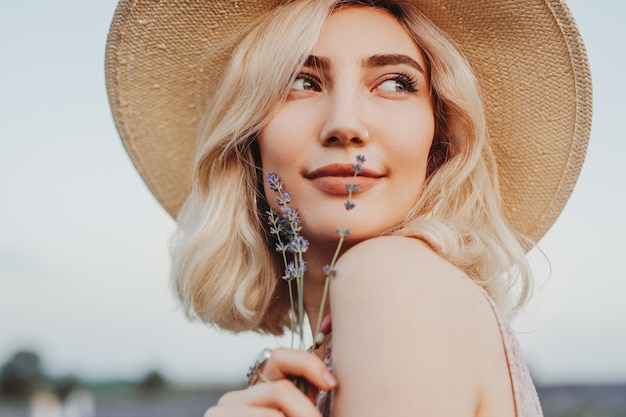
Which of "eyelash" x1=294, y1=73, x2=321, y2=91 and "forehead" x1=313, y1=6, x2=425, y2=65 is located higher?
"forehead" x1=313, y1=6, x2=425, y2=65

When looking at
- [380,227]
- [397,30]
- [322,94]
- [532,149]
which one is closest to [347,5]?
[397,30]

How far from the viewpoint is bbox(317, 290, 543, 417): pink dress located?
1.77 m

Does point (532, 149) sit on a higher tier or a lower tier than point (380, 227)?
higher

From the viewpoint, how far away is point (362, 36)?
7.59 feet

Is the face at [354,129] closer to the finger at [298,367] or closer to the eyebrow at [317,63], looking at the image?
the eyebrow at [317,63]

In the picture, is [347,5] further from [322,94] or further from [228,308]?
[228,308]

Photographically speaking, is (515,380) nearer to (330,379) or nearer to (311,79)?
(330,379)

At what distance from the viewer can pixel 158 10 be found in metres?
2.85

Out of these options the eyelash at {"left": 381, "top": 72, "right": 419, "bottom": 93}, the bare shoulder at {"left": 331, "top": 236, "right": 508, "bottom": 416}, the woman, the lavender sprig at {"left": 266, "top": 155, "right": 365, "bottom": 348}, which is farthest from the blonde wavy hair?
the bare shoulder at {"left": 331, "top": 236, "right": 508, "bottom": 416}

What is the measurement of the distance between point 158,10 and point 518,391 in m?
1.94

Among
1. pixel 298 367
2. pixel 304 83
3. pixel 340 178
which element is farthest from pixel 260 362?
pixel 304 83

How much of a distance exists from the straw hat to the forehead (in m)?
0.27

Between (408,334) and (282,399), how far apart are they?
1.05 feet

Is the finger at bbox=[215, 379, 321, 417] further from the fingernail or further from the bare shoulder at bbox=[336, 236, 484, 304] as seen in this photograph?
the bare shoulder at bbox=[336, 236, 484, 304]
